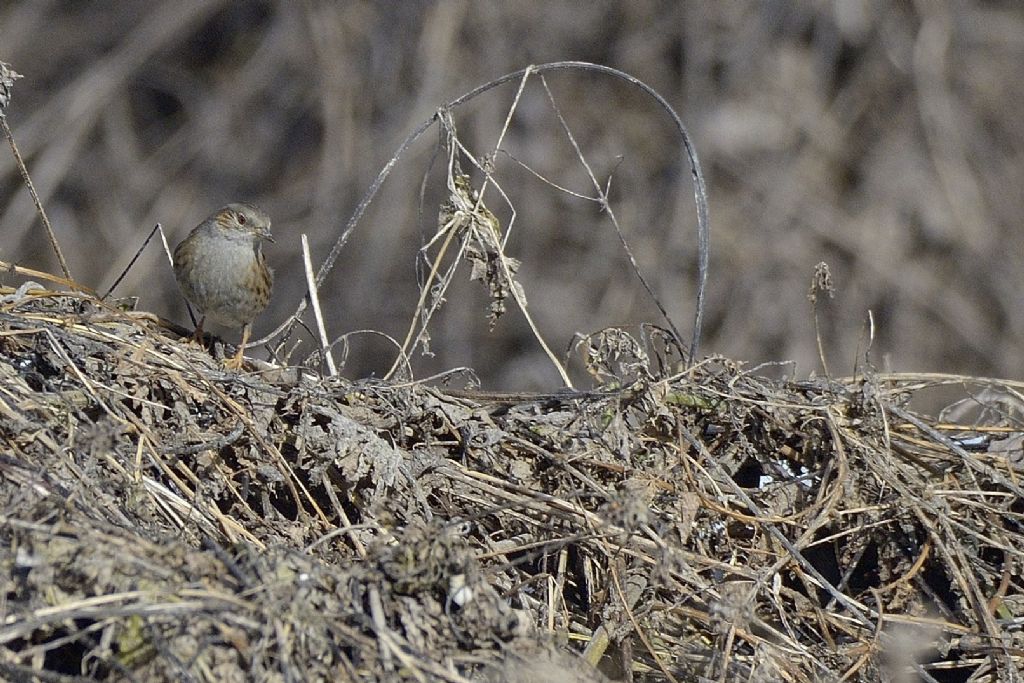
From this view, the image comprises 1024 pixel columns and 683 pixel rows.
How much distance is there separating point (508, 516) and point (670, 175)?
5982 mm

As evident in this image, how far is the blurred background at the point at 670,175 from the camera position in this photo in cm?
862

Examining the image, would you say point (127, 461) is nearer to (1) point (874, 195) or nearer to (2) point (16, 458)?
(2) point (16, 458)

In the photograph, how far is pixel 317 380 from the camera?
3.39 metres

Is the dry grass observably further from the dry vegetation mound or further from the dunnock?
the dunnock

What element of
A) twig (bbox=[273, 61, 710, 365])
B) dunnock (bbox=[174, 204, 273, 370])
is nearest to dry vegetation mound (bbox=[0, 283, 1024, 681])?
twig (bbox=[273, 61, 710, 365])

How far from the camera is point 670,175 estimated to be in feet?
28.9

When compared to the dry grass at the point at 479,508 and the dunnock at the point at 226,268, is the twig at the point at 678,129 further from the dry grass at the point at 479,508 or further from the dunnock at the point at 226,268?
the dunnock at the point at 226,268

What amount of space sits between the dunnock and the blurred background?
3.49 metres

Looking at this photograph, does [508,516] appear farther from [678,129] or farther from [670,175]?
[670,175]

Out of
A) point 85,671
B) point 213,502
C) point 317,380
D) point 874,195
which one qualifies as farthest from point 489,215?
point 874,195

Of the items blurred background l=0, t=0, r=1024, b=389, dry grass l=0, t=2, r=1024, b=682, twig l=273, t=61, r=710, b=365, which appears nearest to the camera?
dry grass l=0, t=2, r=1024, b=682

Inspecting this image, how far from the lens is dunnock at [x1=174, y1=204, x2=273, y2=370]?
4.71 meters

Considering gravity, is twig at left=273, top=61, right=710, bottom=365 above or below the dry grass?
above

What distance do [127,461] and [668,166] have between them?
20.9ft
